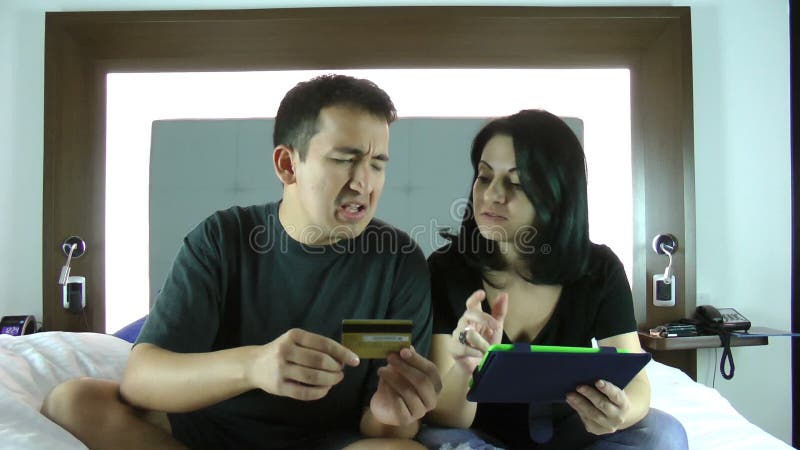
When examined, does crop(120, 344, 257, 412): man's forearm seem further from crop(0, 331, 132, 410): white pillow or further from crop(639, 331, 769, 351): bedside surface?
crop(639, 331, 769, 351): bedside surface

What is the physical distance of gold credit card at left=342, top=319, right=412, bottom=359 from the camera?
571 millimetres

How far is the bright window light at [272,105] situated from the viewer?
74 cm

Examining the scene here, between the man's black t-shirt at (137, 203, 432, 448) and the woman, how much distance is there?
0.19 feet

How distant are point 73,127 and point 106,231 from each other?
8.0 inches

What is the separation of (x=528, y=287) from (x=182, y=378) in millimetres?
482

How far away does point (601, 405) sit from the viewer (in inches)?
23.7

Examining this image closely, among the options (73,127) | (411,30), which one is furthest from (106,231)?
(411,30)

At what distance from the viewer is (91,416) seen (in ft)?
2.10

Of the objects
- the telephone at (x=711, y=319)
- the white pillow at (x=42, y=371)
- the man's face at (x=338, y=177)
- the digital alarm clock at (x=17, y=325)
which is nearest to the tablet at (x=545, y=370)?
the man's face at (x=338, y=177)

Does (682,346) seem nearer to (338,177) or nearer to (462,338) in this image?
(462,338)

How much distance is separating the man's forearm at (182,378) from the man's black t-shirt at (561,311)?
0.27m

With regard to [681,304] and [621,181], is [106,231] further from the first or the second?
[681,304]

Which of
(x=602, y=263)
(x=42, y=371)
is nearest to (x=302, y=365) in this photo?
(x=602, y=263)

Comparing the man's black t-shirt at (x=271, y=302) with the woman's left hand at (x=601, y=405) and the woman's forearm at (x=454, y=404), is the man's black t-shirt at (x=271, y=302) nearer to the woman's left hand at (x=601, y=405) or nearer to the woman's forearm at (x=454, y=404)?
the woman's forearm at (x=454, y=404)
